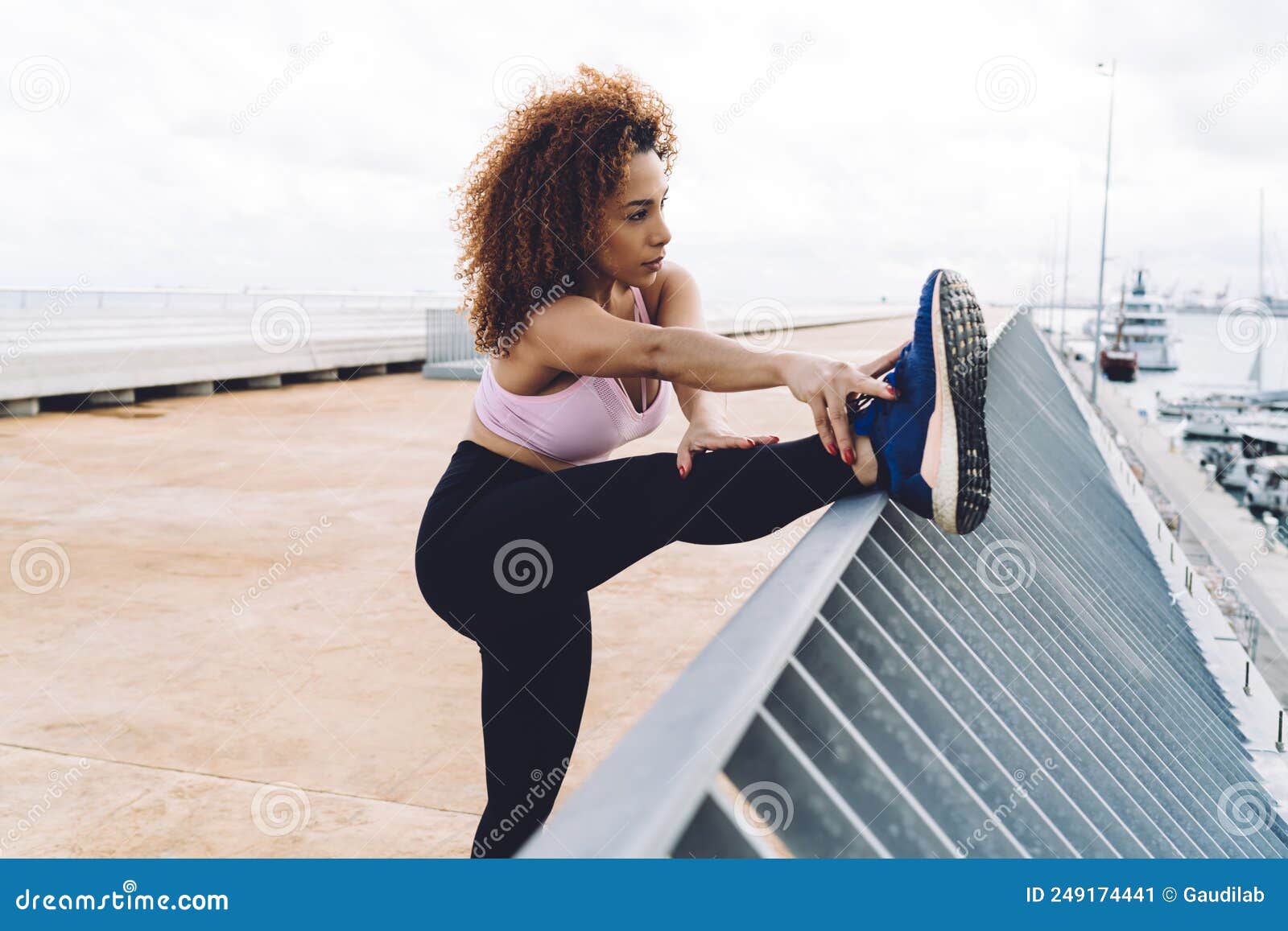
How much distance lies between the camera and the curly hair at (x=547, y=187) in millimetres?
2242

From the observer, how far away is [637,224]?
2.29 metres

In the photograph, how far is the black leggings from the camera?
218 centimetres

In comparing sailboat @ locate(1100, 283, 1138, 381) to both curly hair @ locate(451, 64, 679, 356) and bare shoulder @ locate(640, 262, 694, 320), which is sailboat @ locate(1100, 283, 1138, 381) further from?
curly hair @ locate(451, 64, 679, 356)

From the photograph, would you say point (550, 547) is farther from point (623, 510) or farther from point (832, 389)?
point (832, 389)

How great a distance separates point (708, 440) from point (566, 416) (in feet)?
1.02

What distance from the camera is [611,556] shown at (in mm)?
2203

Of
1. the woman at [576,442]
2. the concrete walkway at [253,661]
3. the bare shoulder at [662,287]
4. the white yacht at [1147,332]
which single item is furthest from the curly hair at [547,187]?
the white yacht at [1147,332]

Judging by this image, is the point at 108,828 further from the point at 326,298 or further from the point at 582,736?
the point at 326,298

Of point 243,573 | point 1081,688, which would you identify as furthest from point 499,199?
point 243,573

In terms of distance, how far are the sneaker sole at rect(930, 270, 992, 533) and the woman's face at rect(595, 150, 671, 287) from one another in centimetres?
64

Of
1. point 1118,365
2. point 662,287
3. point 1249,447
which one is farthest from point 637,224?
point 1118,365

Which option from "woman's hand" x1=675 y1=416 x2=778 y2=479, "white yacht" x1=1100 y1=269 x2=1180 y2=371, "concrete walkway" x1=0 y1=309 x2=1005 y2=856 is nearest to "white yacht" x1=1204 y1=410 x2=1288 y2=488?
"white yacht" x1=1100 y1=269 x2=1180 y2=371

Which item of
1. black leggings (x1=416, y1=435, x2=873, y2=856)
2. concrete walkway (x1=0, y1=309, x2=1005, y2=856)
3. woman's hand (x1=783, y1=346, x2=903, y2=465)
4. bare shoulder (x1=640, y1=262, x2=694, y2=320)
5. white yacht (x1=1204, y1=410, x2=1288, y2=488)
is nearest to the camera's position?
woman's hand (x1=783, y1=346, x2=903, y2=465)

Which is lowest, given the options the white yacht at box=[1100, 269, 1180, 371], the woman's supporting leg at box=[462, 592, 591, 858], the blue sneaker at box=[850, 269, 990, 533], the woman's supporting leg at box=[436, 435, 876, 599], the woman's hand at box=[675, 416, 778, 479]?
the white yacht at box=[1100, 269, 1180, 371]
